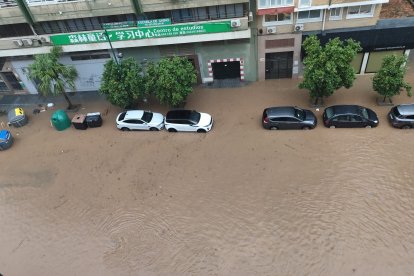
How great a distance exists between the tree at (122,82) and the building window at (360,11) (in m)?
17.2

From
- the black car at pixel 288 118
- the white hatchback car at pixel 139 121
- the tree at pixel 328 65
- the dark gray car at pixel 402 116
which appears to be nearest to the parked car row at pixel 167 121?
the white hatchback car at pixel 139 121

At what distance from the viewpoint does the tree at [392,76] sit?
23031mm

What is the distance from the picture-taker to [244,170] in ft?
72.5

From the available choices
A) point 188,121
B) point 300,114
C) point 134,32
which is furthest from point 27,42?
point 300,114

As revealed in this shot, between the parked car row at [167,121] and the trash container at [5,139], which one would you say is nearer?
the parked car row at [167,121]

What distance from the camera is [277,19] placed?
25688mm

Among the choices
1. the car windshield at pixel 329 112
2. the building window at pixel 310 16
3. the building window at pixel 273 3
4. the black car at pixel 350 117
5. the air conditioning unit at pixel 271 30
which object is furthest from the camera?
the air conditioning unit at pixel 271 30

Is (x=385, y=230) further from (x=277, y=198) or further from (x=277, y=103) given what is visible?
(x=277, y=103)

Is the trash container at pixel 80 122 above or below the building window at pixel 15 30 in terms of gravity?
below

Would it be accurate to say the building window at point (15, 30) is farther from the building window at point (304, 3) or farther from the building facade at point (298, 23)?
the building window at point (304, 3)

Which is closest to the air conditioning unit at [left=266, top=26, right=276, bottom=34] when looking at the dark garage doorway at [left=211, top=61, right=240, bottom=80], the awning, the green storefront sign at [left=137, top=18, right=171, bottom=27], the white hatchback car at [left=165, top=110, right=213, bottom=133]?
the awning

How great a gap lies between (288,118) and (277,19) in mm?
8245

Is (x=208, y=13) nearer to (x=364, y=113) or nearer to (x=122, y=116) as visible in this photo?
(x=122, y=116)

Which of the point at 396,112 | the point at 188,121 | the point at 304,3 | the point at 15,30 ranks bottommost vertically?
the point at 396,112
